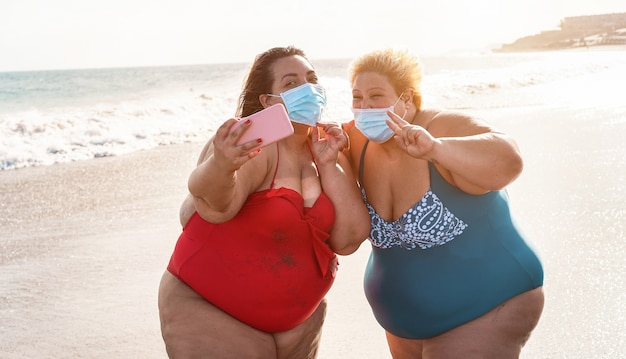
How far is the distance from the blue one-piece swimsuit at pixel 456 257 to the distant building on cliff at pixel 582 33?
61.0m

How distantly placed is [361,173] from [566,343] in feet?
5.78

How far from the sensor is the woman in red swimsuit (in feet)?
9.20

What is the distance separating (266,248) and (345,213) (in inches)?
15.8

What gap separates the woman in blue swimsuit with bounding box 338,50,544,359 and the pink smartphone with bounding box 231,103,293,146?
502 millimetres

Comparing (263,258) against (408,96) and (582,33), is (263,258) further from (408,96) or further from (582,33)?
(582,33)

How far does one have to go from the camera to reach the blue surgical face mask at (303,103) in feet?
9.73

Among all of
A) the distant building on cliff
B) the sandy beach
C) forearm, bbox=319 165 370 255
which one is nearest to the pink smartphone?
forearm, bbox=319 165 370 255

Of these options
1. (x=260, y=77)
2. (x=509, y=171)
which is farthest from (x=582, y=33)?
(x=509, y=171)

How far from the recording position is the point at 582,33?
82812 millimetres

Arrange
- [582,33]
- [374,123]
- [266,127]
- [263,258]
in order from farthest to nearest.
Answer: [582,33] < [374,123] < [263,258] < [266,127]

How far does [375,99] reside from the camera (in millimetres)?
2959

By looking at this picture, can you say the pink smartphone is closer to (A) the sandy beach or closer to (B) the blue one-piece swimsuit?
(B) the blue one-piece swimsuit

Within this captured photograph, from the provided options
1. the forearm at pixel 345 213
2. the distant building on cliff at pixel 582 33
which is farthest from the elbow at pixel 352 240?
the distant building on cliff at pixel 582 33

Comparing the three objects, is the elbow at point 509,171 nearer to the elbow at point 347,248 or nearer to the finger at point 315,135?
the elbow at point 347,248
